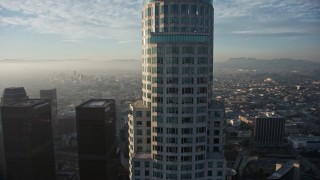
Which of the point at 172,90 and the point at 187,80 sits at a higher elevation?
the point at 187,80

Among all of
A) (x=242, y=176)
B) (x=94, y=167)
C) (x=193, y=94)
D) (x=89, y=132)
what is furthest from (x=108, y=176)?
(x=193, y=94)

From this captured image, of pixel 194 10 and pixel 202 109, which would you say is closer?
pixel 202 109

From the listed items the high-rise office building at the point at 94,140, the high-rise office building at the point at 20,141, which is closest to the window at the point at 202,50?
the high-rise office building at the point at 94,140

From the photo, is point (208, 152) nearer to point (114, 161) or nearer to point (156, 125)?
point (156, 125)

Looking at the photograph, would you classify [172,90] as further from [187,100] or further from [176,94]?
[187,100]

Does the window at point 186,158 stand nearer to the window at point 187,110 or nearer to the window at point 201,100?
the window at point 187,110

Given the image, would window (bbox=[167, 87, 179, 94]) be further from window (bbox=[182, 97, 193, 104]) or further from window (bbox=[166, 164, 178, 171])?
window (bbox=[166, 164, 178, 171])

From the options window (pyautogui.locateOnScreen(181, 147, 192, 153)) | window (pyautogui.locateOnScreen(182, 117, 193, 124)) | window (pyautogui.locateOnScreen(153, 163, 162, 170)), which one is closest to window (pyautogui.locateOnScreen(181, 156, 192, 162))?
window (pyautogui.locateOnScreen(181, 147, 192, 153))

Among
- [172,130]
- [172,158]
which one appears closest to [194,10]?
[172,130]

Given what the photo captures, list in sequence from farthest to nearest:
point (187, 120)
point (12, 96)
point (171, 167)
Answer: point (12, 96) → point (171, 167) → point (187, 120)
